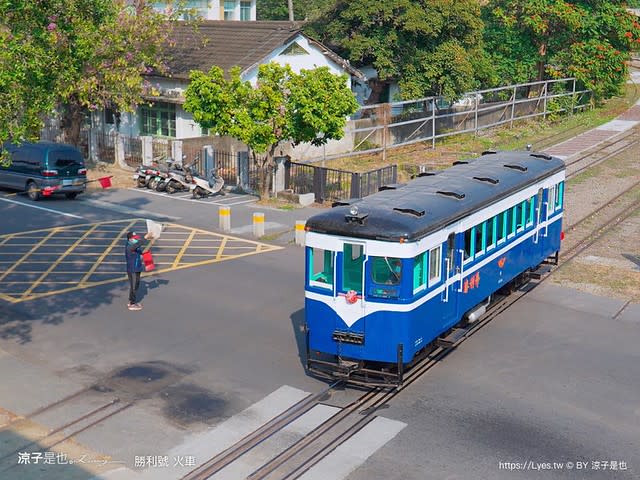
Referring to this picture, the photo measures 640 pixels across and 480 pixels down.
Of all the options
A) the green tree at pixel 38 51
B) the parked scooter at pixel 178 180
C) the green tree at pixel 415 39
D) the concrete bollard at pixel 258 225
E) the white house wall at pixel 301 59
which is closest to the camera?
the green tree at pixel 38 51

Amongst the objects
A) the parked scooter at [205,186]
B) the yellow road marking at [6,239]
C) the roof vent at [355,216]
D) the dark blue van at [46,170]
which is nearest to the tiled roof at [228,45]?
the parked scooter at [205,186]

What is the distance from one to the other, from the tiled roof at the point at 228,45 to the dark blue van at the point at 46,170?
9320mm

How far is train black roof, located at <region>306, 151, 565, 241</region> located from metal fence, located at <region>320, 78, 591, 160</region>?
1723 centimetres

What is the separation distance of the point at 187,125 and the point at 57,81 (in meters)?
20.1

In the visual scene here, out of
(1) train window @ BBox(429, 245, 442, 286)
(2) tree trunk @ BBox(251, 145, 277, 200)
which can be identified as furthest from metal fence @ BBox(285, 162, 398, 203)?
(1) train window @ BBox(429, 245, 442, 286)

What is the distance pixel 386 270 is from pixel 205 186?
1758 centimetres

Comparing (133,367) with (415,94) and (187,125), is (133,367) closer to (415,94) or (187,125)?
(187,125)

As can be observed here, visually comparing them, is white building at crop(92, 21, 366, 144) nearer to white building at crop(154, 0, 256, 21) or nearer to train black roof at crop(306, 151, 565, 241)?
white building at crop(154, 0, 256, 21)

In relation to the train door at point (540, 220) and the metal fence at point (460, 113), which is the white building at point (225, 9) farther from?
the train door at point (540, 220)

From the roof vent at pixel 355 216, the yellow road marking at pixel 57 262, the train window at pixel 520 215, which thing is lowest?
the yellow road marking at pixel 57 262

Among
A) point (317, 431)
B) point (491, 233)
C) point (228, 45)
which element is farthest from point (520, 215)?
point (228, 45)

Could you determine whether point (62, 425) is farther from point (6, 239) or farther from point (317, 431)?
point (6, 239)

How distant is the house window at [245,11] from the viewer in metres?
58.6

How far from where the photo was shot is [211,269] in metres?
21.2
